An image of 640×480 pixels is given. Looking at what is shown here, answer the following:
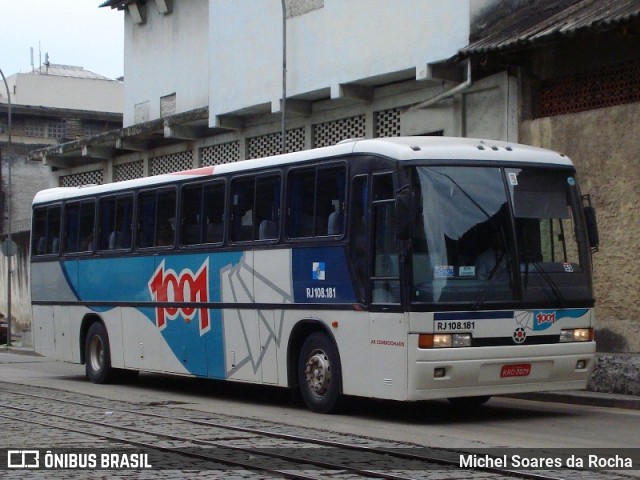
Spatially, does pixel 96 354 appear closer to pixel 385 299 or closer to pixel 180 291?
pixel 180 291

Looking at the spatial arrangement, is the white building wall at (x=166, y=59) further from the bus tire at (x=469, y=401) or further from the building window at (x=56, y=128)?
the building window at (x=56, y=128)

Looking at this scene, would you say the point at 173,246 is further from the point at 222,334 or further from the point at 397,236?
the point at 397,236

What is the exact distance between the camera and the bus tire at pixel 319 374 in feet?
45.0

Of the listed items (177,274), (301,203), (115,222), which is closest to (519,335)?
(301,203)

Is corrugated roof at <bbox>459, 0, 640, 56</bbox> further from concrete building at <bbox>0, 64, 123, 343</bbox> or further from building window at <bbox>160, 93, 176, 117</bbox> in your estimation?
concrete building at <bbox>0, 64, 123, 343</bbox>

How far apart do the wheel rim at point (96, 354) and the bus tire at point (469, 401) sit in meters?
6.76

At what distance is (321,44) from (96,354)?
25.2 feet

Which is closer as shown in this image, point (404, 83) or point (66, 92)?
point (404, 83)

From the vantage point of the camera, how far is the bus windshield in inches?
490

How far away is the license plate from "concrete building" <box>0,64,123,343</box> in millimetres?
24325

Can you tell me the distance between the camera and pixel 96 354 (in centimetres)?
1961

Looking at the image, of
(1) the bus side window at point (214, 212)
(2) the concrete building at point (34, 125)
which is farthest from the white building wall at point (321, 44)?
(2) the concrete building at point (34, 125)

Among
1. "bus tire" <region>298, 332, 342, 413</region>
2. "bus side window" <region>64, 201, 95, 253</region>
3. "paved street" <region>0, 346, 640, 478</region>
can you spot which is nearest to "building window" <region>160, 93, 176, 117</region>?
"bus side window" <region>64, 201, 95, 253</region>

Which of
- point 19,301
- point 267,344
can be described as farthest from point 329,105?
point 19,301
